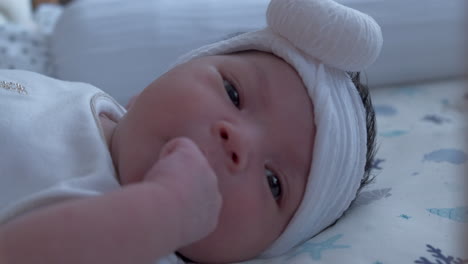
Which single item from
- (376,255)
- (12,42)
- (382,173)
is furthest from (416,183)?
(12,42)

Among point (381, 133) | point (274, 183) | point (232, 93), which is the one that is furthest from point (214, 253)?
point (381, 133)

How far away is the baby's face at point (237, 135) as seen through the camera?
71 centimetres

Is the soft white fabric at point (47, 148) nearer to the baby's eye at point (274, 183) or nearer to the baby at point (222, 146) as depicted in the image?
the baby at point (222, 146)

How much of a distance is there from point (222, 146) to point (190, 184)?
0.11 meters

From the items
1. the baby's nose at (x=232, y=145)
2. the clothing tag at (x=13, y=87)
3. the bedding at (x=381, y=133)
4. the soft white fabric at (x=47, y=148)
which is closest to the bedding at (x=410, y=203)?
the bedding at (x=381, y=133)

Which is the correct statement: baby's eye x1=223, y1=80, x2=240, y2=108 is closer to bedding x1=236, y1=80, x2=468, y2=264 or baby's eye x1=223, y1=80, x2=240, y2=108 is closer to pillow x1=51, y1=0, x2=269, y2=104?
bedding x1=236, y1=80, x2=468, y2=264

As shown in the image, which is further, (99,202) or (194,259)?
(194,259)

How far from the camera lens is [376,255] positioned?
2.42 feet

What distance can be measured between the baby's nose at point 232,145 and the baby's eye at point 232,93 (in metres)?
0.08

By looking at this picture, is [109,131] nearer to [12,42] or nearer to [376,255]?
[376,255]

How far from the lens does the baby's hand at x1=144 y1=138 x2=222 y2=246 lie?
0.60 m

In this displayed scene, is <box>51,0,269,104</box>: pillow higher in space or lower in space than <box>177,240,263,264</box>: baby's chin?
higher

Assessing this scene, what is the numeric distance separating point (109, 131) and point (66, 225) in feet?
1.10

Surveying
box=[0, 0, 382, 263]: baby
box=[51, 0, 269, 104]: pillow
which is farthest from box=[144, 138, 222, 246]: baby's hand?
box=[51, 0, 269, 104]: pillow
